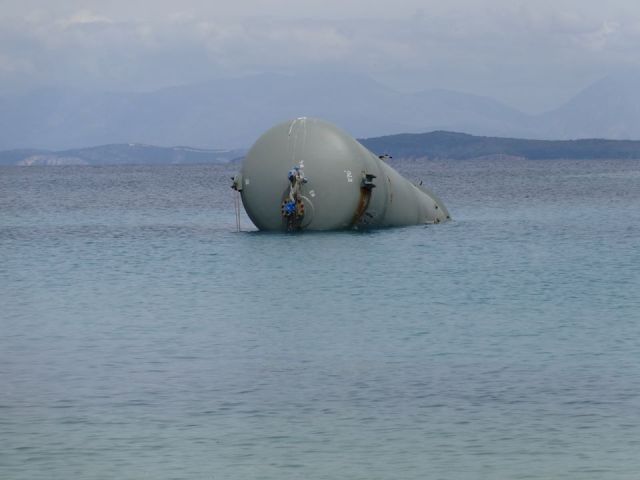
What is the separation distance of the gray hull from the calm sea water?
89 cm

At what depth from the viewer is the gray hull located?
43.0 m

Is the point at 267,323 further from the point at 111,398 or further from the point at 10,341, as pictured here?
the point at 111,398

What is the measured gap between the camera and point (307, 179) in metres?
42.7

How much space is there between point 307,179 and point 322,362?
21242 mm

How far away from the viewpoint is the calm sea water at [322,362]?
1565 cm

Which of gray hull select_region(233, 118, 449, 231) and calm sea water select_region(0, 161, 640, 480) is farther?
gray hull select_region(233, 118, 449, 231)

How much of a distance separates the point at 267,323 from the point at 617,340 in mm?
7077

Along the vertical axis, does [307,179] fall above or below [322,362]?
above

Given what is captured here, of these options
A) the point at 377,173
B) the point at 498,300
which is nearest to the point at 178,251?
the point at 377,173

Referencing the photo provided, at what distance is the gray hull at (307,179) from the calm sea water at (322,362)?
89 centimetres

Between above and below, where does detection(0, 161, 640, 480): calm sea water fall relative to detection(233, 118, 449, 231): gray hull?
below

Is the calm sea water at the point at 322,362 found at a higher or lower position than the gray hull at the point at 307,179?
lower

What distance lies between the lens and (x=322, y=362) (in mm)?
21828

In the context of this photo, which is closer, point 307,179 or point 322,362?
point 322,362
